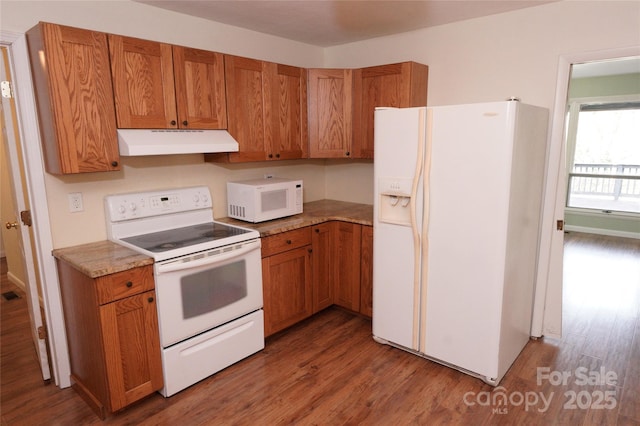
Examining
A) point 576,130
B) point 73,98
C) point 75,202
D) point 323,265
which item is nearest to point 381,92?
point 323,265

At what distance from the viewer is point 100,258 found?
86.1 inches

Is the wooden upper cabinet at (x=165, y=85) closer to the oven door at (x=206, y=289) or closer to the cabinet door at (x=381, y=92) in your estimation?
the oven door at (x=206, y=289)

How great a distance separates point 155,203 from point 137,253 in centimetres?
55

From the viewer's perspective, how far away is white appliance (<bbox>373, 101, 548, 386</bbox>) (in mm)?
2264

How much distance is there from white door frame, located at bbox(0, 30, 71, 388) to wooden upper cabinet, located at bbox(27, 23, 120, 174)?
0.05m

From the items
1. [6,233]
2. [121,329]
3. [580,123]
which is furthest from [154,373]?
[580,123]

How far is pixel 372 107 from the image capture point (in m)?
3.32

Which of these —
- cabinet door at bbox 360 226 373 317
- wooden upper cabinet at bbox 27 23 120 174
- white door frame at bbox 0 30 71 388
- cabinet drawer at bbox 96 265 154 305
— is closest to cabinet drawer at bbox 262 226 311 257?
cabinet door at bbox 360 226 373 317

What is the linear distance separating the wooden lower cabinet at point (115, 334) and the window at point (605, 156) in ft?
22.3

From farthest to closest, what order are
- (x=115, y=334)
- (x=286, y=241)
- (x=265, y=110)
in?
(x=265, y=110), (x=286, y=241), (x=115, y=334)

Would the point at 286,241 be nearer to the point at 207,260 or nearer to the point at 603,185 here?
the point at 207,260

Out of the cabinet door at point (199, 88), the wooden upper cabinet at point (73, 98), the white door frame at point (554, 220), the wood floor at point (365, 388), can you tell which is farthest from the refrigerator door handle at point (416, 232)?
the wooden upper cabinet at point (73, 98)

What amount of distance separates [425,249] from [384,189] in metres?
0.49

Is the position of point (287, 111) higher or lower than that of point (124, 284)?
higher
